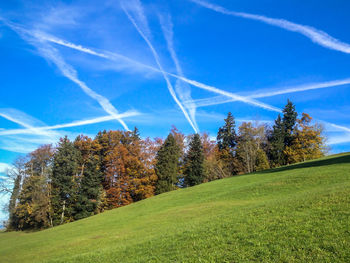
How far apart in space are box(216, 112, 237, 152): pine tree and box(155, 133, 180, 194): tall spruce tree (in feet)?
57.1

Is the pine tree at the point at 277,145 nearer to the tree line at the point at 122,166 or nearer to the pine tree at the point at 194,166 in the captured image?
the tree line at the point at 122,166

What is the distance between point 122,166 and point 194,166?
17792 mm

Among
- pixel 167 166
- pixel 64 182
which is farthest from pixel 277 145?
pixel 64 182

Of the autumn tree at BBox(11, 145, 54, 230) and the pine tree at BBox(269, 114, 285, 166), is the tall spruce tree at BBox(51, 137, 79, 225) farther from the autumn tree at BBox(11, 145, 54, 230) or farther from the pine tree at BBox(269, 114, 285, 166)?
the pine tree at BBox(269, 114, 285, 166)

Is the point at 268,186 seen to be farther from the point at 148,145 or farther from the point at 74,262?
the point at 148,145

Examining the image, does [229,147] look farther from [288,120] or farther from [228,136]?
[288,120]

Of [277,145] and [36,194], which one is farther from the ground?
[277,145]

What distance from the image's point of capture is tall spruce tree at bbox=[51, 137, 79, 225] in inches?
1826

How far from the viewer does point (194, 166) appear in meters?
58.4

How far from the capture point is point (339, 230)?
23.7ft

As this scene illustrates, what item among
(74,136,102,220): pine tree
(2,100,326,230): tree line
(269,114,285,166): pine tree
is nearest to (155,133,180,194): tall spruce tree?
(2,100,326,230): tree line

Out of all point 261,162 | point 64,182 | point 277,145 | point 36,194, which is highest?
point 277,145

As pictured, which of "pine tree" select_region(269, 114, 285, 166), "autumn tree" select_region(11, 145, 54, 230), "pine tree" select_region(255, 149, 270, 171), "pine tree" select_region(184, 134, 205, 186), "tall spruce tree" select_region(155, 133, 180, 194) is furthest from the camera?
"pine tree" select_region(269, 114, 285, 166)

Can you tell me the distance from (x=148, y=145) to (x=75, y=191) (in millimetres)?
19433
